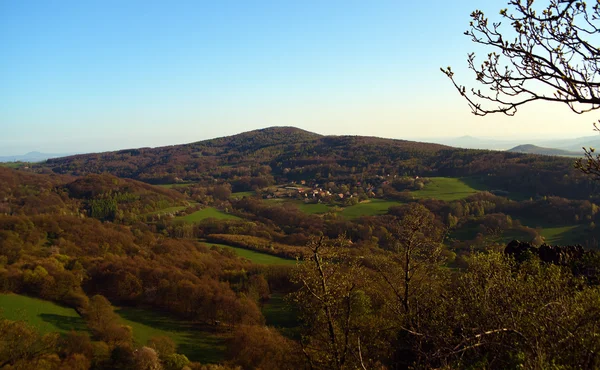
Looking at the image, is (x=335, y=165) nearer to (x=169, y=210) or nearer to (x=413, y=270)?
(x=169, y=210)

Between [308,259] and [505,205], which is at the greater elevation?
[308,259]

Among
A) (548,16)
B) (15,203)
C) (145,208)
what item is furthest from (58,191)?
(548,16)

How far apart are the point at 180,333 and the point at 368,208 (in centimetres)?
4873

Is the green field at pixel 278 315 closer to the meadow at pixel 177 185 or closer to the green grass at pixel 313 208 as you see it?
the green grass at pixel 313 208

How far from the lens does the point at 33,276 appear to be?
35781mm

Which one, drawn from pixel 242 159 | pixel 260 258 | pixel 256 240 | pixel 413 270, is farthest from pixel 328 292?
pixel 242 159

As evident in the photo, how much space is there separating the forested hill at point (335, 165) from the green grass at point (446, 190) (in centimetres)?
635

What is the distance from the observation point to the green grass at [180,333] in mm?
28672

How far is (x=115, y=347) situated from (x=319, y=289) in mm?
22220

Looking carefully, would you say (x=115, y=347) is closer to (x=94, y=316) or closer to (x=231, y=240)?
(x=94, y=316)

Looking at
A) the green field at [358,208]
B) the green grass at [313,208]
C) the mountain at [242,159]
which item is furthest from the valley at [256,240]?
the mountain at [242,159]

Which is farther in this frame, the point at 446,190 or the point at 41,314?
the point at 446,190

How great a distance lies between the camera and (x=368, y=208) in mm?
73062

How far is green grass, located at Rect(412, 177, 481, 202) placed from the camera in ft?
232
